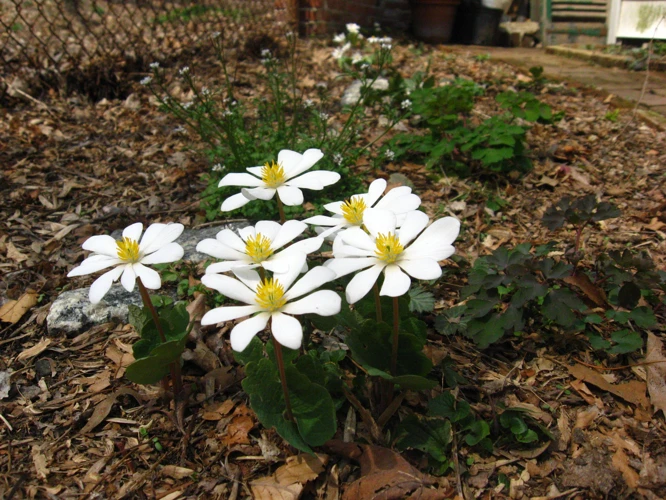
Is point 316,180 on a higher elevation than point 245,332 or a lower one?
higher

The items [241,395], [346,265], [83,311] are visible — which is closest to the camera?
[346,265]

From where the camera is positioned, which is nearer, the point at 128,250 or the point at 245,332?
the point at 245,332

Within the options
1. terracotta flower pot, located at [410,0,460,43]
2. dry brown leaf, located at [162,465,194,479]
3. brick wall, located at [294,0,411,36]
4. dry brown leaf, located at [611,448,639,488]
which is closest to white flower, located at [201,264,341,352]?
dry brown leaf, located at [162,465,194,479]

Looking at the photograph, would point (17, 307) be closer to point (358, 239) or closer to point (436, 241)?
point (358, 239)

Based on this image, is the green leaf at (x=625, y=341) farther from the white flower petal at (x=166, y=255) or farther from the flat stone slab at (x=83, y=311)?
the flat stone slab at (x=83, y=311)

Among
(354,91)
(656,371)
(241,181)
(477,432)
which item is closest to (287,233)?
(241,181)

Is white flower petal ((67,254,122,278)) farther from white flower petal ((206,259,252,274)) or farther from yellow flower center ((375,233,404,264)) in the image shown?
yellow flower center ((375,233,404,264))
